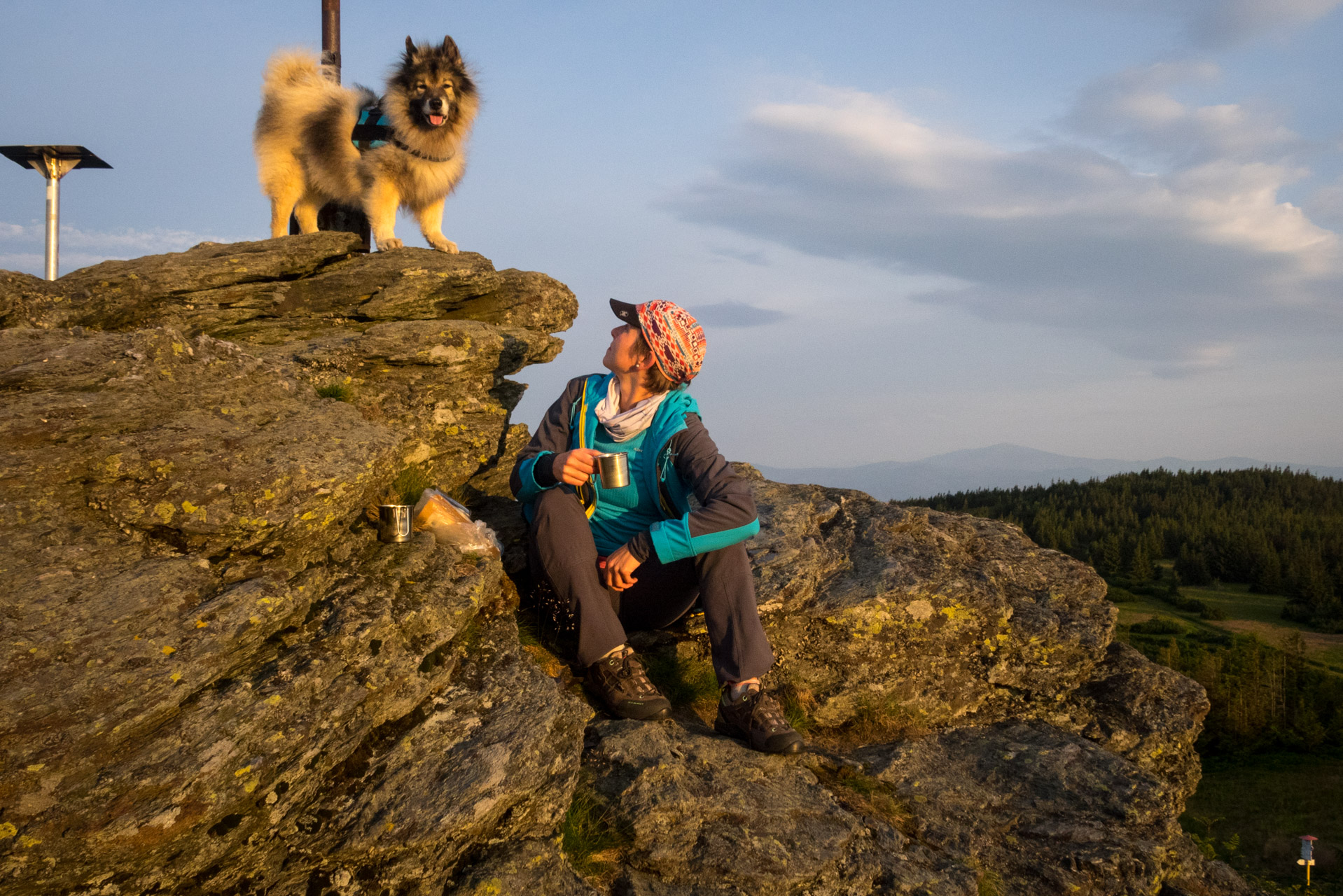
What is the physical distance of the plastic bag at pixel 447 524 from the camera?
4844 millimetres

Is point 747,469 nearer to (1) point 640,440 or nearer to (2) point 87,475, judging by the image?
(1) point 640,440

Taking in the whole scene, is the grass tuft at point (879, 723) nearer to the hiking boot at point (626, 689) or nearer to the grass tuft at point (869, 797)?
the grass tuft at point (869, 797)

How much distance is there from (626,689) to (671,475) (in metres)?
1.20

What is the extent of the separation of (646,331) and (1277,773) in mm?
38382

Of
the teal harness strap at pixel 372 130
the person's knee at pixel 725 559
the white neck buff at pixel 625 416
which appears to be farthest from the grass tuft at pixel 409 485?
the teal harness strap at pixel 372 130

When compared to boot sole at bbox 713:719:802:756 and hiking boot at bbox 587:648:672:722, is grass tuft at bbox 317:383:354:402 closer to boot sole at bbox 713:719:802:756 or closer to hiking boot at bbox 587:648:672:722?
hiking boot at bbox 587:648:672:722

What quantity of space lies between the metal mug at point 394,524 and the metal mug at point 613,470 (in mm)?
1186

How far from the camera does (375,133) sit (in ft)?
28.0

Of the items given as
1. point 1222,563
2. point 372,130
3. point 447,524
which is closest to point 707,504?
point 447,524

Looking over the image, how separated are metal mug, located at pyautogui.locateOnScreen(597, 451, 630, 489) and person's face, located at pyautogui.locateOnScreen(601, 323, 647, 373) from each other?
67 centimetres

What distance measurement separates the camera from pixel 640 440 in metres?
4.84

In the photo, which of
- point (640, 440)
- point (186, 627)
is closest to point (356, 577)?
point (186, 627)

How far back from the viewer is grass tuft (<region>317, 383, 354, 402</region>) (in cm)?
561

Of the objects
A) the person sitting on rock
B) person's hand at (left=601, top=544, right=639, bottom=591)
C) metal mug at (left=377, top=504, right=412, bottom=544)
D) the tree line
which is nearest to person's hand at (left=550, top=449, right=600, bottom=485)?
the person sitting on rock
